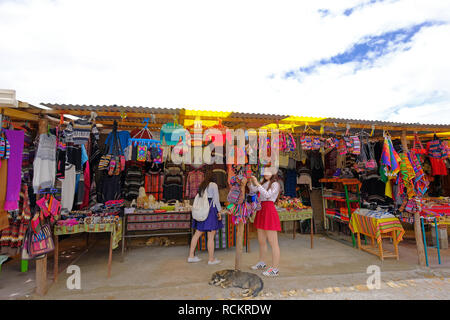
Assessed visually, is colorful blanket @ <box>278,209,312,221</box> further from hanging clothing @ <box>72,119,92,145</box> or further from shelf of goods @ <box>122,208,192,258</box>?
hanging clothing @ <box>72,119,92,145</box>

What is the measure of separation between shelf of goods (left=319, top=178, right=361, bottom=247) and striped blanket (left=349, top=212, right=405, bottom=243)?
0.49 metres

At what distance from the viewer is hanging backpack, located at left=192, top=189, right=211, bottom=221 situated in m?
4.67

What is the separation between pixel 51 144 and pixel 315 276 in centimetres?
501

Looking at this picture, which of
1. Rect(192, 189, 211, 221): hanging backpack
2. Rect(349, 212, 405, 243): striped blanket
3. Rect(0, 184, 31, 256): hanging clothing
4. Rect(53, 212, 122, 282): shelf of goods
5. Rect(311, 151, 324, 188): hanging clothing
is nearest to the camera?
Rect(0, 184, 31, 256): hanging clothing

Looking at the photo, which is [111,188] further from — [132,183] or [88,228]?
[88,228]

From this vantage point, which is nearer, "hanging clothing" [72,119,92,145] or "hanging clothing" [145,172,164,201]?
"hanging clothing" [72,119,92,145]

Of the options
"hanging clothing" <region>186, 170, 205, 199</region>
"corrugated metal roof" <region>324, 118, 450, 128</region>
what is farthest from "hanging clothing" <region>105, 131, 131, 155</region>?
"corrugated metal roof" <region>324, 118, 450, 128</region>

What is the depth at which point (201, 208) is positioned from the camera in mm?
4695

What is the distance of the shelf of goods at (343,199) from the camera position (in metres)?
5.94

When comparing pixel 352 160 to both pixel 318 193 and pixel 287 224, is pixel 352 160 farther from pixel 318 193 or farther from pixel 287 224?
pixel 287 224

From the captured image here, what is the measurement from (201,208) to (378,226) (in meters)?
3.66

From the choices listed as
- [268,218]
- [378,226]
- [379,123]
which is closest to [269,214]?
[268,218]

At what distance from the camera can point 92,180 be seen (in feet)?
20.0

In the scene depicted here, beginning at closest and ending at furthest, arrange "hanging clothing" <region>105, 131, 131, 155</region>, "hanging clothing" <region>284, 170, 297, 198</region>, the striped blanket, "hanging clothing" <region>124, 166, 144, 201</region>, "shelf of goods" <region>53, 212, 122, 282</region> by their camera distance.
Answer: "shelf of goods" <region>53, 212, 122, 282</region>
"hanging clothing" <region>105, 131, 131, 155</region>
the striped blanket
"hanging clothing" <region>124, 166, 144, 201</region>
"hanging clothing" <region>284, 170, 297, 198</region>
